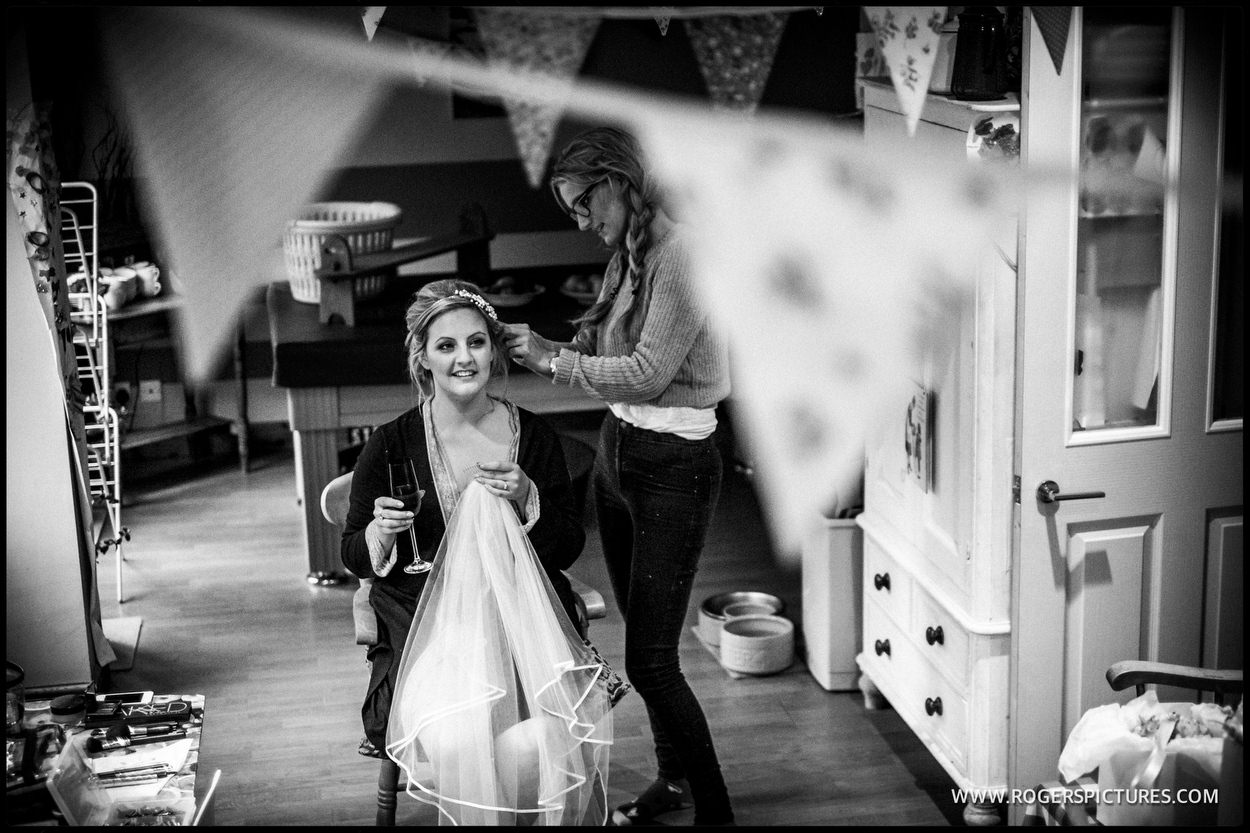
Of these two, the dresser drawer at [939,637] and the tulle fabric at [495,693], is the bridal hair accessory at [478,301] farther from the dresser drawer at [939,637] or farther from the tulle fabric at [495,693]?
the dresser drawer at [939,637]

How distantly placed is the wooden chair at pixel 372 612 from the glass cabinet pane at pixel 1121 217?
40.7 inches

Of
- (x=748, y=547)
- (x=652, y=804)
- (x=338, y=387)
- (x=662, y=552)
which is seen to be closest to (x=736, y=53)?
(x=748, y=547)

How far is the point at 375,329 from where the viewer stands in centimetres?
448

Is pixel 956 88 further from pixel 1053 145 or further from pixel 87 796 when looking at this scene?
pixel 87 796

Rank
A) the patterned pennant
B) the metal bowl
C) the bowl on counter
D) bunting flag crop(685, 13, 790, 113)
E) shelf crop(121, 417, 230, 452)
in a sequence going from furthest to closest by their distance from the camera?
bunting flag crop(685, 13, 790, 113), shelf crop(121, 417, 230, 452), the metal bowl, the bowl on counter, the patterned pennant

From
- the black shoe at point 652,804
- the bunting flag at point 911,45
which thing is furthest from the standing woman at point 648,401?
the bunting flag at point 911,45

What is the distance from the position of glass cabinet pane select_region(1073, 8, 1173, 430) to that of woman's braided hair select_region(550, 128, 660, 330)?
2.66ft

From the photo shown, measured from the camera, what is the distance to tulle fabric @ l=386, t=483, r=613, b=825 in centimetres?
249

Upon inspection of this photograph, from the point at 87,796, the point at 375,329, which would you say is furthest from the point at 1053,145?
the point at 375,329

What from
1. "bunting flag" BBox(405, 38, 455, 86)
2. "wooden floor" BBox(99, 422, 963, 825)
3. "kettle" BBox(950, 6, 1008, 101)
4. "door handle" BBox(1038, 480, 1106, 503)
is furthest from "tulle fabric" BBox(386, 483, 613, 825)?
"bunting flag" BBox(405, 38, 455, 86)

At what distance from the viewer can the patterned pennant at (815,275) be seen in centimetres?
304

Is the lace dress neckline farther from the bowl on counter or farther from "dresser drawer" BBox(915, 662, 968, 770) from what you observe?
the bowl on counter

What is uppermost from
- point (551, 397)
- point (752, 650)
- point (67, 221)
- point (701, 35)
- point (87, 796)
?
point (701, 35)

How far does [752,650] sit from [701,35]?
3.17 meters
